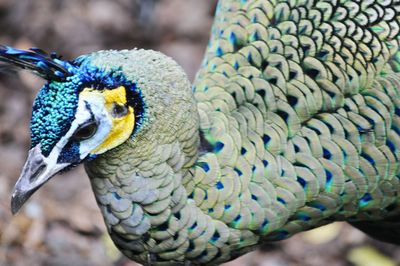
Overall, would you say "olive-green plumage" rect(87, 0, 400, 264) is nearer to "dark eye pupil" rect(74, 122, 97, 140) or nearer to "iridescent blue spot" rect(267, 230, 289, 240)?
"iridescent blue spot" rect(267, 230, 289, 240)

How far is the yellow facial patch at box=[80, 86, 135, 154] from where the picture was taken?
2721 millimetres

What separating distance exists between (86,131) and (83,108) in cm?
8

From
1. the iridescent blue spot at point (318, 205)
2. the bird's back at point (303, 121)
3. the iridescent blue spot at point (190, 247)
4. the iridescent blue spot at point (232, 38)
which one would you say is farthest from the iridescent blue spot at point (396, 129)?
the iridescent blue spot at point (190, 247)

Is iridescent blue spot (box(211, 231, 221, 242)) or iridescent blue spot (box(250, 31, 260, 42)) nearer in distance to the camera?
iridescent blue spot (box(211, 231, 221, 242))

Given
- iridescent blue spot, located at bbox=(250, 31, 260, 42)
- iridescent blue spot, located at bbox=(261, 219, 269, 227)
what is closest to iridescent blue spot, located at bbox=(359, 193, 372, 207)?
iridescent blue spot, located at bbox=(261, 219, 269, 227)

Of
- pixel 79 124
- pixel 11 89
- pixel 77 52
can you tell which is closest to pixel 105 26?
pixel 77 52

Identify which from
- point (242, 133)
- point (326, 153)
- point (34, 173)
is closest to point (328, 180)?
point (326, 153)

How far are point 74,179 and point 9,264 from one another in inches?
37.1

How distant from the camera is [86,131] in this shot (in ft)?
8.91

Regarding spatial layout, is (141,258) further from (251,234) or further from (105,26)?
(105,26)

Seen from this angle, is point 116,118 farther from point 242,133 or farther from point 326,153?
point 326,153

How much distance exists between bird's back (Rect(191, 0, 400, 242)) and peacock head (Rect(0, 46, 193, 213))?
32 centimetres

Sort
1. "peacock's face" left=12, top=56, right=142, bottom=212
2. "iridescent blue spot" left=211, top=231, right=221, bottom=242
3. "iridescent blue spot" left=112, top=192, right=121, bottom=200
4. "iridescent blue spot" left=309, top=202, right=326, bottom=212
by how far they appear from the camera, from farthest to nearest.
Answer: "iridescent blue spot" left=309, top=202, right=326, bottom=212 → "iridescent blue spot" left=211, top=231, right=221, bottom=242 → "iridescent blue spot" left=112, top=192, right=121, bottom=200 → "peacock's face" left=12, top=56, right=142, bottom=212

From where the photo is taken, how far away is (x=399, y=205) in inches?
129
